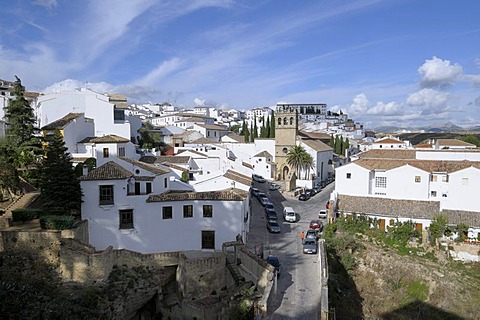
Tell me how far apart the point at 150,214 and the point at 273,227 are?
1082cm

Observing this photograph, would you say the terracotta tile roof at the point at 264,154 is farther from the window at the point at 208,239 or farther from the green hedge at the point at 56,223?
the green hedge at the point at 56,223

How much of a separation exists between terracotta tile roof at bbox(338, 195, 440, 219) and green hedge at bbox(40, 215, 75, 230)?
898 inches

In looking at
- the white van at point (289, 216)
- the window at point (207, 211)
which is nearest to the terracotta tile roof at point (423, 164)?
the white van at point (289, 216)

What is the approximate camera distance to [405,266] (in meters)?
28.7

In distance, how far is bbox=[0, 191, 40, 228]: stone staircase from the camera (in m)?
20.3

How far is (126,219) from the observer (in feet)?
73.1

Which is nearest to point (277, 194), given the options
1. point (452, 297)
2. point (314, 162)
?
point (314, 162)

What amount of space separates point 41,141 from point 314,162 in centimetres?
3394

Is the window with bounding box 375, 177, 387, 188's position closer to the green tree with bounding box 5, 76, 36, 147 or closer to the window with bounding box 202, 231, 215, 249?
the window with bounding box 202, 231, 215, 249

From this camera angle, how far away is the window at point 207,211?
23.3 m


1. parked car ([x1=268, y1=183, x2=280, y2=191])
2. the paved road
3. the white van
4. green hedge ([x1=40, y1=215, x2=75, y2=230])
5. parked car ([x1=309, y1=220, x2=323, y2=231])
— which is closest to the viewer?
the paved road

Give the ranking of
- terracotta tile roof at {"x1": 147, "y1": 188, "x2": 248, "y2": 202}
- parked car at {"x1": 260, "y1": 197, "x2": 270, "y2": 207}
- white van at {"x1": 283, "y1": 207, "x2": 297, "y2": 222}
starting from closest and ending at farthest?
terracotta tile roof at {"x1": 147, "y1": 188, "x2": 248, "y2": 202} → white van at {"x1": 283, "y1": 207, "x2": 297, "y2": 222} → parked car at {"x1": 260, "y1": 197, "x2": 270, "y2": 207}

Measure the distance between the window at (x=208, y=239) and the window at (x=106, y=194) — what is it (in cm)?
615

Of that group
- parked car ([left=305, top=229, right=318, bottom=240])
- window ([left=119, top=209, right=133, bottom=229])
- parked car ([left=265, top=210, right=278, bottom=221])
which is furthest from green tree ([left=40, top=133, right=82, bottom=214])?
parked car ([left=305, top=229, right=318, bottom=240])
